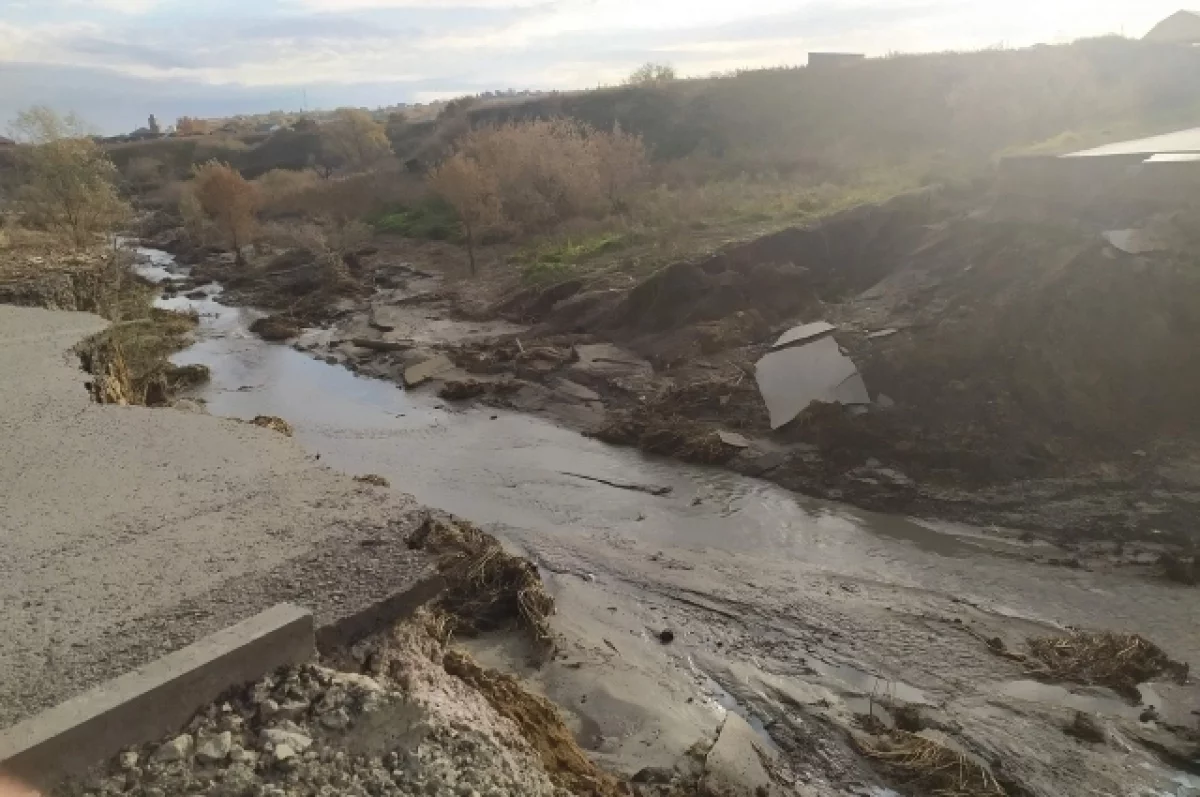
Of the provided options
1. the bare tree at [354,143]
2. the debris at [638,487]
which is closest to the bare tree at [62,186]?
the debris at [638,487]

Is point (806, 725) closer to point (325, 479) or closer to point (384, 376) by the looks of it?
point (325, 479)

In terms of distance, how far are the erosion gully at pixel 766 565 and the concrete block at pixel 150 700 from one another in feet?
8.41

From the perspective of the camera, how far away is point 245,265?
98.7 feet

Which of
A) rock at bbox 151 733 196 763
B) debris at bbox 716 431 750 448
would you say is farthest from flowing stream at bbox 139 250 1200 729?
rock at bbox 151 733 196 763

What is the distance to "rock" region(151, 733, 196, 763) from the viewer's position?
10.9 ft

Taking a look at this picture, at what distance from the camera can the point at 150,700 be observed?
3.41 metres

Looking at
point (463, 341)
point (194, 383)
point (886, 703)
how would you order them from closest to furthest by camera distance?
point (886, 703), point (194, 383), point (463, 341)

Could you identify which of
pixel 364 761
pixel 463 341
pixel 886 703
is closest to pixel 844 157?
pixel 463 341

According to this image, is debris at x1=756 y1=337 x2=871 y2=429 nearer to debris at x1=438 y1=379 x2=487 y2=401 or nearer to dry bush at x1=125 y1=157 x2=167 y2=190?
debris at x1=438 y1=379 x2=487 y2=401

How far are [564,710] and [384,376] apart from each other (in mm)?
11862

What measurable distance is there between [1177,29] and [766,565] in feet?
152

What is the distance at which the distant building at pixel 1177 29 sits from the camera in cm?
3994

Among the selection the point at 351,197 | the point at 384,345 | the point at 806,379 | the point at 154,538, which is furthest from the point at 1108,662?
the point at 351,197

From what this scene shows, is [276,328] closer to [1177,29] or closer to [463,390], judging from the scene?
[463,390]
